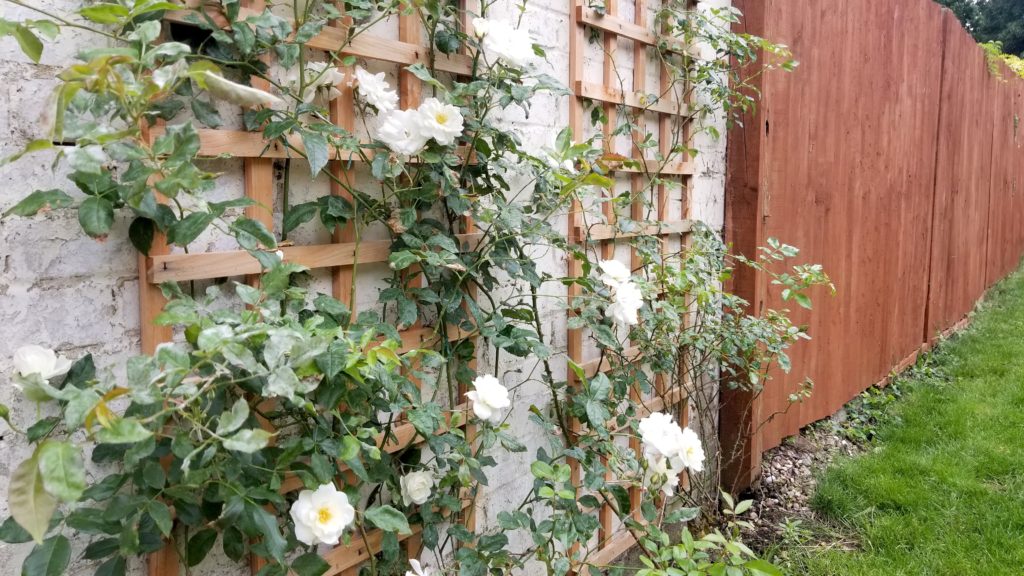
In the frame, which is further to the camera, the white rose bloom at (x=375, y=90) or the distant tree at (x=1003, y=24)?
the distant tree at (x=1003, y=24)

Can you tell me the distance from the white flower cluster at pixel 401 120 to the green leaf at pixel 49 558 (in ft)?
2.47

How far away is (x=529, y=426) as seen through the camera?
183 cm

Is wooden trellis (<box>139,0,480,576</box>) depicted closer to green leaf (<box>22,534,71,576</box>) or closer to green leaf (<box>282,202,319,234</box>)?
green leaf (<box>282,202,319,234</box>)

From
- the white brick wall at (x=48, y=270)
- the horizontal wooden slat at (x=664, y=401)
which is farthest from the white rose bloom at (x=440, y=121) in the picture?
the horizontal wooden slat at (x=664, y=401)

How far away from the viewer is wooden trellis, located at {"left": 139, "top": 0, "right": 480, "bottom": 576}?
107cm

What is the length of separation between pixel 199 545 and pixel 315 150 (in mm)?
608

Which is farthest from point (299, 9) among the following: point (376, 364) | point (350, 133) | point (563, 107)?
point (563, 107)

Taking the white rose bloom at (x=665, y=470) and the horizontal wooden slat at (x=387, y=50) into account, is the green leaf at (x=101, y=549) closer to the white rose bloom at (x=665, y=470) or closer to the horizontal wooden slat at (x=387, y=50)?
the horizontal wooden slat at (x=387, y=50)

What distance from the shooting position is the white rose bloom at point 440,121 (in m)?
1.28

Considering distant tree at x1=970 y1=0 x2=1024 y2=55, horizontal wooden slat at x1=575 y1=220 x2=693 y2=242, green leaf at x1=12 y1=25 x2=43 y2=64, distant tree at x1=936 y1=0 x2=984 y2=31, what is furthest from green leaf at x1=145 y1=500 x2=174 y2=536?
distant tree at x1=970 y1=0 x2=1024 y2=55

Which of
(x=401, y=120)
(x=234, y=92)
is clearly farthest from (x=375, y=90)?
(x=234, y=92)

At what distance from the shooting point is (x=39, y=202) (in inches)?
35.9

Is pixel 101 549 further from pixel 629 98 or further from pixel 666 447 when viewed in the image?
pixel 629 98

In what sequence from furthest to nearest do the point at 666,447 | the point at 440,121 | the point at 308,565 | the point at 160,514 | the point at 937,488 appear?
1. the point at 937,488
2. the point at 666,447
3. the point at 440,121
4. the point at 308,565
5. the point at 160,514
